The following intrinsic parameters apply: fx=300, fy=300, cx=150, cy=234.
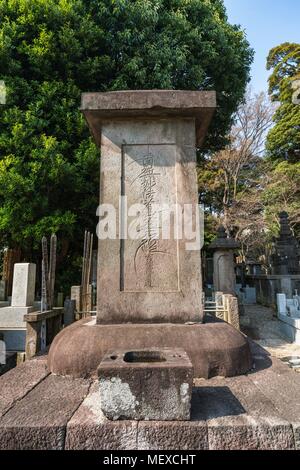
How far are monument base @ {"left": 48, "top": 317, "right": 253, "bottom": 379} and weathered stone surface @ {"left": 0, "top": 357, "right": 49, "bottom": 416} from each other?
0.50 feet

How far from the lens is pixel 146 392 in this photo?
1803mm

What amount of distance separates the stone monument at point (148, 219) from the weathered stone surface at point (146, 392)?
916 millimetres

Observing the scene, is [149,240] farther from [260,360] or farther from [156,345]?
[260,360]


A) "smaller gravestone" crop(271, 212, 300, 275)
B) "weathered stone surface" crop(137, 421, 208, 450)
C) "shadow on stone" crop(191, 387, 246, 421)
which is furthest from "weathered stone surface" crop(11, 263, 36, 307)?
"smaller gravestone" crop(271, 212, 300, 275)

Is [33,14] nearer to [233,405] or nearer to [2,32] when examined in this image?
[2,32]

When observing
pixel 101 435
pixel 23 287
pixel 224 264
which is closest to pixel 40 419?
pixel 101 435

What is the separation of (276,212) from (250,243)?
2.35 m

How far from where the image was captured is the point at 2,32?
24.7 feet

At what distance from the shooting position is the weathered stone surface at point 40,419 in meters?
1.75

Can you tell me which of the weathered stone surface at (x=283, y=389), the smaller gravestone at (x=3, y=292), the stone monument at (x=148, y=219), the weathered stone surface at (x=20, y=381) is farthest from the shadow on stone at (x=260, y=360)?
the smaller gravestone at (x=3, y=292)

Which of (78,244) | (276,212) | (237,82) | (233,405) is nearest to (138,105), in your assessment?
(233,405)

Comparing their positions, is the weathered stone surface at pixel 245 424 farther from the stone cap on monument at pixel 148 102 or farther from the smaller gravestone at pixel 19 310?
the smaller gravestone at pixel 19 310

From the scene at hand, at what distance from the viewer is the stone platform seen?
173cm

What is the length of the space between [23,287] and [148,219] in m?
5.00
